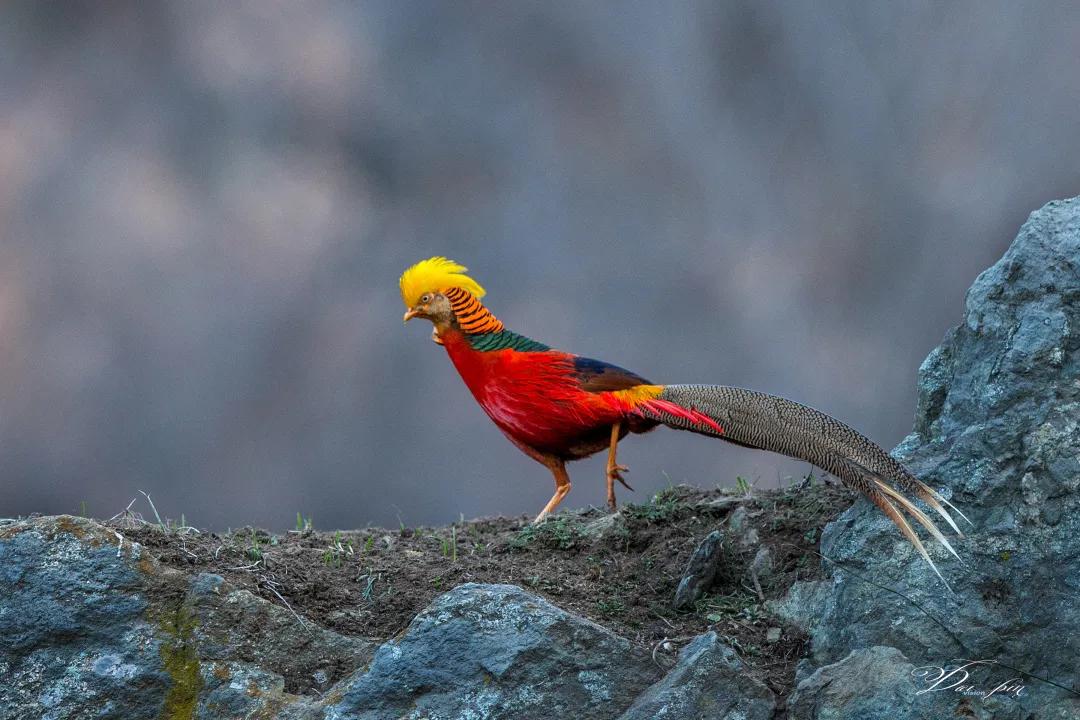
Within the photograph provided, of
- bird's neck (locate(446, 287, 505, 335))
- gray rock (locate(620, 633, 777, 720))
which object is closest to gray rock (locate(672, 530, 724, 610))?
gray rock (locate(620, 633, 777, 720))

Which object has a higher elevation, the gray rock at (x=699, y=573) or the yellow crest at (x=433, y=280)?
the yellow crest at (x=433, y=280)

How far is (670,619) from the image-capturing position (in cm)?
482

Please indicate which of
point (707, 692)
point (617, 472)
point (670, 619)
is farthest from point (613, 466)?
point (707, 692)

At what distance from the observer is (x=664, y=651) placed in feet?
Result: 14.5

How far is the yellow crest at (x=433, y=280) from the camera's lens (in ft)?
22.4

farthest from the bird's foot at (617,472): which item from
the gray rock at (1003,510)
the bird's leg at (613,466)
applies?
the gray rock at (1003,510)

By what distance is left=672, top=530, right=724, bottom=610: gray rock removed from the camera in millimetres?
4934

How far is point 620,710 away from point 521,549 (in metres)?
1.69

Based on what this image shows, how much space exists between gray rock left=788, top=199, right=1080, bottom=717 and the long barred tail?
106mm

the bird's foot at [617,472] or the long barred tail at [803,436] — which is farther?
the bird's foot at [617,472]

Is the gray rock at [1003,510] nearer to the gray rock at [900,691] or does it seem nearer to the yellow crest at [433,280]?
the gray rock at [900,691]

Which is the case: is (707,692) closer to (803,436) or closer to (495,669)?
(495,669)

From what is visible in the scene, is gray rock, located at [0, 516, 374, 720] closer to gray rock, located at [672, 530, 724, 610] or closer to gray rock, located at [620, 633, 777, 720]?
gray rock, located at [620, 633, 777, 720]

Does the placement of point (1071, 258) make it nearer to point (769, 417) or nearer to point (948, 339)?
point (948, 339)
